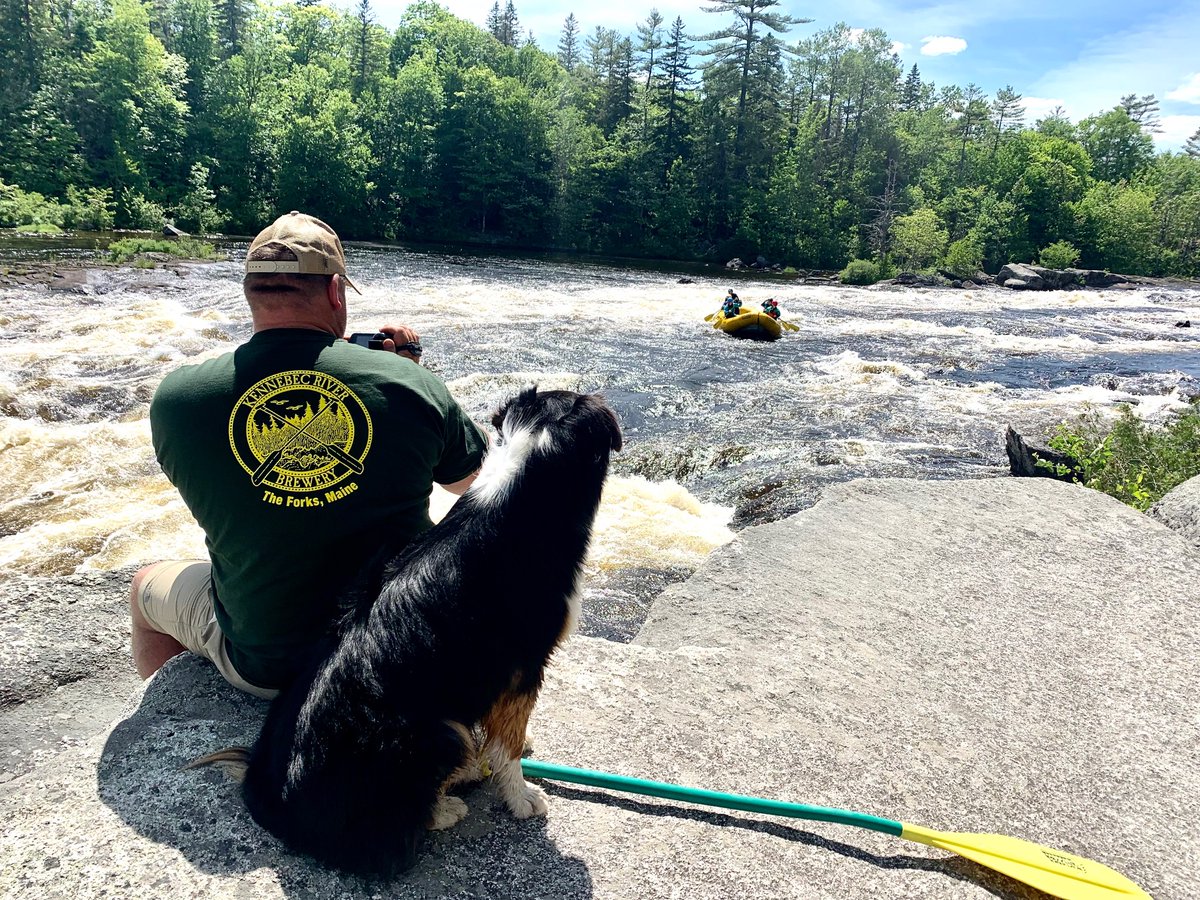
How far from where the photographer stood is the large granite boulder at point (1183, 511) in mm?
5449

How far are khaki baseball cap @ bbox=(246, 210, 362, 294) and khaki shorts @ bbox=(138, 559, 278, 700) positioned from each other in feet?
4.27

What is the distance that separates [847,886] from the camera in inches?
92.7

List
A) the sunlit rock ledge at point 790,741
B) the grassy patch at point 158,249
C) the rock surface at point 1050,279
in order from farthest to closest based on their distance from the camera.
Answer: the rock surface at point 1050,279 → the grassy patch at point 158,249 → the sunlit rock ledge at point 790,741

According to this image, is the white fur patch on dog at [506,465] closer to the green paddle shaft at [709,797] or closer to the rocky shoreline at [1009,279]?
the green paddle shaft at [709,797]

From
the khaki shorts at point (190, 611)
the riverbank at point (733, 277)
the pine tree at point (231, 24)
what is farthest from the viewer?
the pine tree at point (231, 24)

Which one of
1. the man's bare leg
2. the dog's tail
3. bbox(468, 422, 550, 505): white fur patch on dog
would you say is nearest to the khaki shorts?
the man's bare leg

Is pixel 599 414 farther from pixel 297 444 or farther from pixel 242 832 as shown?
pixel 242 832

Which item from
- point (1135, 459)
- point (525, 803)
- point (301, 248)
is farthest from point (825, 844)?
point (1135, 459)

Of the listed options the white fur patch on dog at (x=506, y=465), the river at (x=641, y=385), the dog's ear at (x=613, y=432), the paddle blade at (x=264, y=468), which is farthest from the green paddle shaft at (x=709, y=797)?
the river at (x=641, y=385)

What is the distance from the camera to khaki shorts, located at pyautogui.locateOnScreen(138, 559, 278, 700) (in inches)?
109

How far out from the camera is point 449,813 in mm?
2332

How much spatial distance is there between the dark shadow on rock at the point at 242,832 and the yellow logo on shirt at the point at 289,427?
1033 mm

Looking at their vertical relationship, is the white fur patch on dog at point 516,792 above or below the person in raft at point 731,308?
below

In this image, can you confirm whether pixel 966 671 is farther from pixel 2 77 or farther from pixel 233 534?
pixel 2 77
